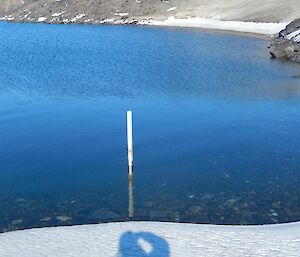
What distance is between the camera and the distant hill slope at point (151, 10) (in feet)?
293

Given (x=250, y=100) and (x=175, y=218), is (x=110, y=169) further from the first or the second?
(x=250, y=100)

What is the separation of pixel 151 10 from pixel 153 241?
109 m

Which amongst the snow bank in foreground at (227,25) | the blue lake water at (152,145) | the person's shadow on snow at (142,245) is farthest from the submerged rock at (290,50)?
the person's shadow on snow at (142,245)

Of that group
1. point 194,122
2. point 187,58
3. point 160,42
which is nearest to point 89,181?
point 194,122

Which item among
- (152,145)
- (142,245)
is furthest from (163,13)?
(142,245)

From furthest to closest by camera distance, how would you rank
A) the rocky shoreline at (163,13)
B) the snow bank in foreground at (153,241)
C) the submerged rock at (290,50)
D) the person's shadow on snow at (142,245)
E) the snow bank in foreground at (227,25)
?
the rocky shoreline at (163,13) → the snow bank in foreground at (227,25) → the submerged rock at (290,50) → the snow bank in foreground at (153,241) → the person's shadow on snow at (142,245)

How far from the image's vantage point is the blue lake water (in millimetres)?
14008

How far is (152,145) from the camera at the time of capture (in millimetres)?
19453

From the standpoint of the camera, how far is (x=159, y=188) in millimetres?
15266

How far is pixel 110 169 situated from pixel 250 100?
1410cm

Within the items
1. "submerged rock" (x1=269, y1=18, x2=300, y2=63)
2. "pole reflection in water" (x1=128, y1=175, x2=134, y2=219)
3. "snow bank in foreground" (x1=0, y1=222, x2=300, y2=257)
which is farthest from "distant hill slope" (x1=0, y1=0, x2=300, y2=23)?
"snow bank in foreground" (x1=0, y1=222, x2=300, y2=257)

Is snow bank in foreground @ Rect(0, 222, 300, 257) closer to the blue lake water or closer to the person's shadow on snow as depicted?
the person's shadow on snow

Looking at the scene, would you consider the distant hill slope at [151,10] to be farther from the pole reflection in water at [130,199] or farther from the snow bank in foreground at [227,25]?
the pole reflection in water at [130,199]

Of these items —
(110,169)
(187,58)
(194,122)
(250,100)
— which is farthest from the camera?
(187,58)
